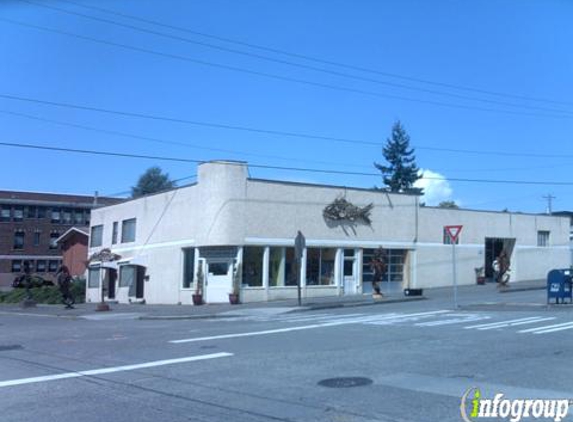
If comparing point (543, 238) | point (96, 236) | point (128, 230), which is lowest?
point (96, 236)

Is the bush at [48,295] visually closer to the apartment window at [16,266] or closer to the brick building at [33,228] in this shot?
the brick building at [33,228]

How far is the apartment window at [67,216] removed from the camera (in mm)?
81188

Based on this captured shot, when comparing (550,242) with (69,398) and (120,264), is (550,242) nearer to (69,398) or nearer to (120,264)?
(120,264)

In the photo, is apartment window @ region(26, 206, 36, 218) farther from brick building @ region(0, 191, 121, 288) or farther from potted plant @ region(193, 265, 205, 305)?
potted plant @ region(193, 265, 205, 305)

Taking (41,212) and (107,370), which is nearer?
(107,370)

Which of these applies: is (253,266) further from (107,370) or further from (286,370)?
(286,370)

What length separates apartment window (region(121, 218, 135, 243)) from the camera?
4238 cm

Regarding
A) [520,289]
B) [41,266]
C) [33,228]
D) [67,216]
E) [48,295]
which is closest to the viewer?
[520,289]

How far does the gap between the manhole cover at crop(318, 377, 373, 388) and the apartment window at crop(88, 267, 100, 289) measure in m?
38.9

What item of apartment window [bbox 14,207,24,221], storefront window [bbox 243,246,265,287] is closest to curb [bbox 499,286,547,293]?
storefront window [bbox 243,246,265,287]

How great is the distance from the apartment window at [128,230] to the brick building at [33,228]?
3551cm

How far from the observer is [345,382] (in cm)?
994

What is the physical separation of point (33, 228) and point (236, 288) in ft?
176

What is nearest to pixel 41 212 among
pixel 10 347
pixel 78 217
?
pixel 78 217
